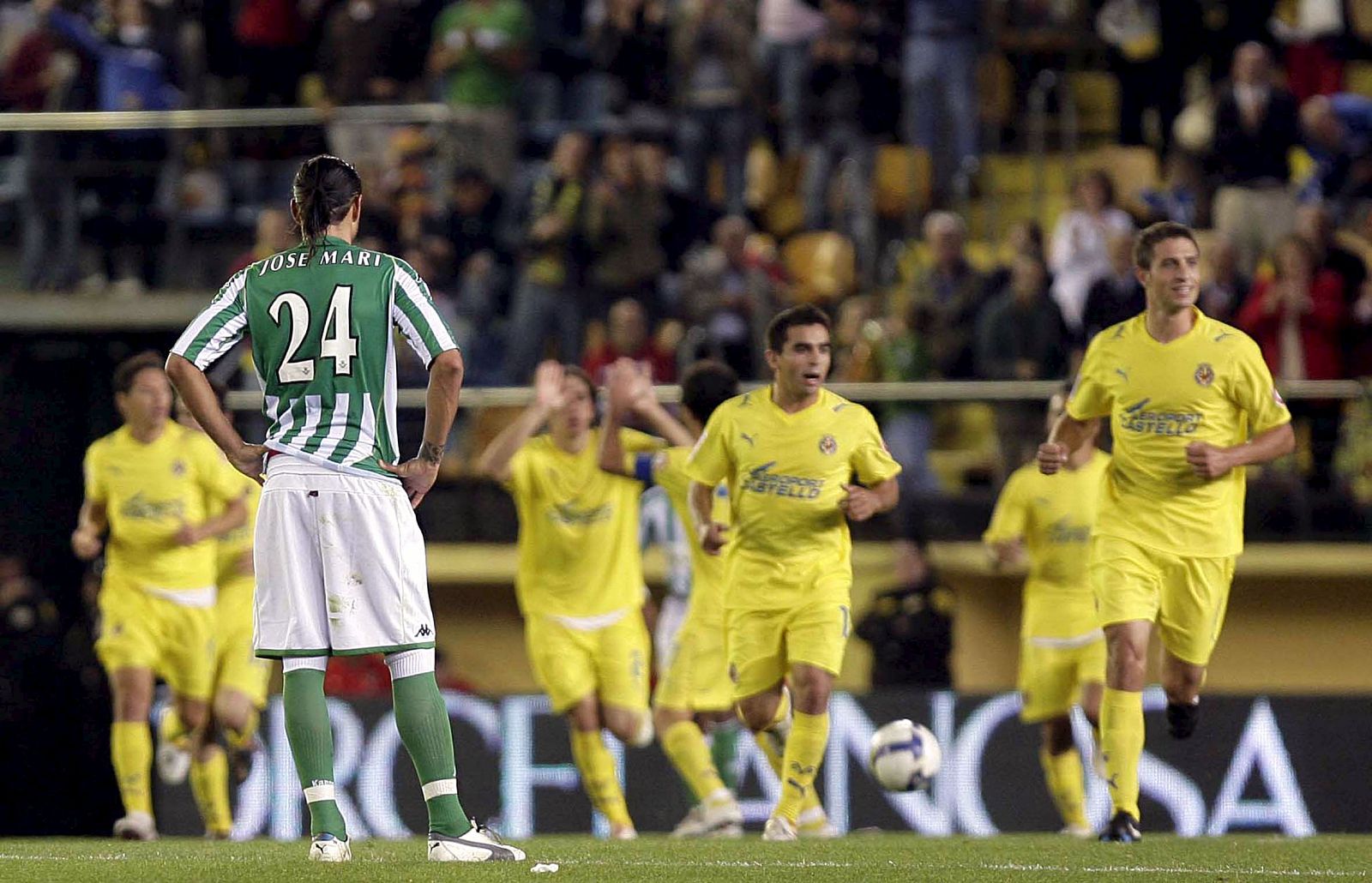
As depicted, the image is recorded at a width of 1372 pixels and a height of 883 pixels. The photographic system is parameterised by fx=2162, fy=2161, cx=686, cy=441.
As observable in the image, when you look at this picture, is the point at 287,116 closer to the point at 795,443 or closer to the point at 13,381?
the point at 13,381

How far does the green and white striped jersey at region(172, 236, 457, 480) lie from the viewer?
249 inches

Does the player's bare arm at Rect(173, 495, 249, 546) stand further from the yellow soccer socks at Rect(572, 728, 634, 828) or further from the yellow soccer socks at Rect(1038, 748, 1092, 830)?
the yellow soccer socks at Rect(1038, 748, 1092, 830)

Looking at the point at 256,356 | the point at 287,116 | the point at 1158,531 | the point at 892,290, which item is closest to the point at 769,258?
the point at 892,290

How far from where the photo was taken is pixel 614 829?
10344 millimetres

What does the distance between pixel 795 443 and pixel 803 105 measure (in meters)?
7.50

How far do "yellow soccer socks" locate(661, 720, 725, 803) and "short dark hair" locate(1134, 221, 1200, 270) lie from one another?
3.35 m

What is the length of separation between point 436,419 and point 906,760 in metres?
3.36

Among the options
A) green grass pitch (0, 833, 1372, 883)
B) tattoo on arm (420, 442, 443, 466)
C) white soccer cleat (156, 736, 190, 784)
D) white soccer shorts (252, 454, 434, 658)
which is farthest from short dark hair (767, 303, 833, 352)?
white soccer cleat (156, 736, 190, 784)

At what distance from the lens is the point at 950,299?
548 inches

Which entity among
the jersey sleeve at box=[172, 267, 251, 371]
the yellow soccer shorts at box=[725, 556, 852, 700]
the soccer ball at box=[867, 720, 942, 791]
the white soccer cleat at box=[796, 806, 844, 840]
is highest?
the jersey sleeve at box=[172, 267, 251, 371]

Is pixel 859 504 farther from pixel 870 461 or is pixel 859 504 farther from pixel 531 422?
pixel 531 422

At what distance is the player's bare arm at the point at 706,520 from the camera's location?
874cm

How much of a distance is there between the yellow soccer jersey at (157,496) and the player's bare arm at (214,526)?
15 centimetres

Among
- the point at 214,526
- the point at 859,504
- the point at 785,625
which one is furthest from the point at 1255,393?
the point at 214,526
